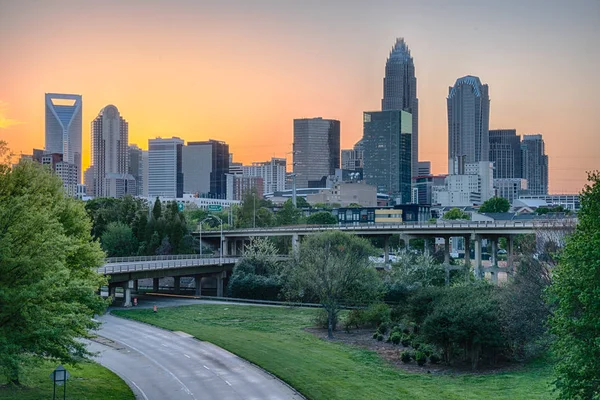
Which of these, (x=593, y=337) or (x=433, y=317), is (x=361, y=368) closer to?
(x=433, y=317)

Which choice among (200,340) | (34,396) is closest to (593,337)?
(34,396)

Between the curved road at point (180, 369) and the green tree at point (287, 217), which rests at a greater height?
the green tree at point (287, 217)

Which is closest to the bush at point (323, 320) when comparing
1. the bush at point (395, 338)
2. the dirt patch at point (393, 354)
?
the dirt patch at point (393, 354)

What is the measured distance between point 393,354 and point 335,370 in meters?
9.20

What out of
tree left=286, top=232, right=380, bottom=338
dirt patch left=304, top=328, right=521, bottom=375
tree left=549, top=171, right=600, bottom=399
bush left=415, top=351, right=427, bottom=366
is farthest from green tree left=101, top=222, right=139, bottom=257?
tree left=549, top=171, right=600, bottom=399

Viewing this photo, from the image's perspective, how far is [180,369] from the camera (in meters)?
46.4

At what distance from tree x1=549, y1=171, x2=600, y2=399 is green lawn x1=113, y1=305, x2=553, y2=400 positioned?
776 cm

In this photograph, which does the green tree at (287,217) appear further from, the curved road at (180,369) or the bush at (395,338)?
the bush at (395,338)

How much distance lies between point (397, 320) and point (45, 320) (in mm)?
40285

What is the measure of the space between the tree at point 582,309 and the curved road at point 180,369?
49.2 ft

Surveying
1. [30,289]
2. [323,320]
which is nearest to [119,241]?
[323,320]

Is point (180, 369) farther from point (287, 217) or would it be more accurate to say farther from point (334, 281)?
point (287, 217)

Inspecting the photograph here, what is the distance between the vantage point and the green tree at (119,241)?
416ft

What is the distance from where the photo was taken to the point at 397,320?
216 ft
